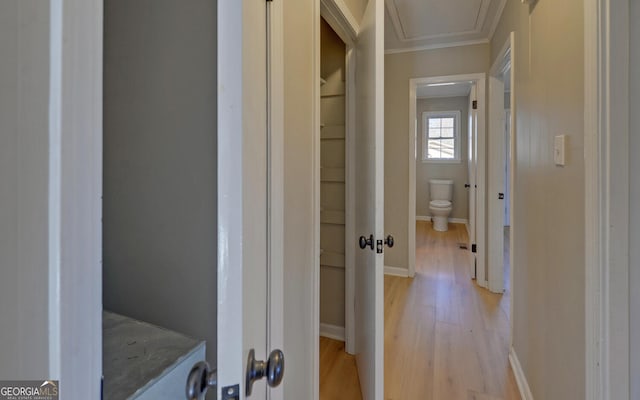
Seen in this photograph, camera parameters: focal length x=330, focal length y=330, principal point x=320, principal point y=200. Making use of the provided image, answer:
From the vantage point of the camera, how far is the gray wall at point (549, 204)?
119 centimetres

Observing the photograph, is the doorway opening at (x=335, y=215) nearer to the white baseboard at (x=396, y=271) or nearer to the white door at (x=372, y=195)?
the white door at (x=372, y=195)

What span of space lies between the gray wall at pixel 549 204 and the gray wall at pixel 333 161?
1.13 meters

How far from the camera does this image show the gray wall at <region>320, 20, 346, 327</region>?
94.3 inches

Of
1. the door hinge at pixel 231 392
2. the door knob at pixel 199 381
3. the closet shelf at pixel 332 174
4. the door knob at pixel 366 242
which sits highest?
the closet shelf at pixel 332 174

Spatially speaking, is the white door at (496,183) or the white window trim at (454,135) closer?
the white door at (496,183)

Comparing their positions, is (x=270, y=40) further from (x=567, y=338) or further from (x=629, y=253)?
(x=567, y=338)

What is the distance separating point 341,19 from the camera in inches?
73.3

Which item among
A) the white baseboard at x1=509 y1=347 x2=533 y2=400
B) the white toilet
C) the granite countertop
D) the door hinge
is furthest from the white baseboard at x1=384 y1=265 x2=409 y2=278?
the door hinge

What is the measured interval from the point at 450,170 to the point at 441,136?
29.9 inches

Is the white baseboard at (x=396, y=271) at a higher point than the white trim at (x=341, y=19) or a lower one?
lower

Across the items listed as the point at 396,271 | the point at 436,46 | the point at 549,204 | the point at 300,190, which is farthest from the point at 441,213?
the point at 300,190

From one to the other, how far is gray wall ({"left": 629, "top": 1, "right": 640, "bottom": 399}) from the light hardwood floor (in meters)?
1.08

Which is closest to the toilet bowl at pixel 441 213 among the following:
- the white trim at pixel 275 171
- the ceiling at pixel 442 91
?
the ceiling at pixel 442 91

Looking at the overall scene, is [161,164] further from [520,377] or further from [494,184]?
[494,184]
